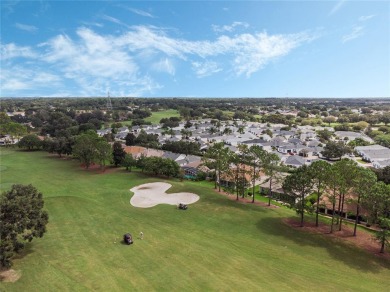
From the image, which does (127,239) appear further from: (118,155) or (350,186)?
(118,155)

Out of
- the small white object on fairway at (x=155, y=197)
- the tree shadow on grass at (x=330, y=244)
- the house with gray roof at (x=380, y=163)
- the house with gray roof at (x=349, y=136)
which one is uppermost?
the house with gray roof at (x=349, y=136)

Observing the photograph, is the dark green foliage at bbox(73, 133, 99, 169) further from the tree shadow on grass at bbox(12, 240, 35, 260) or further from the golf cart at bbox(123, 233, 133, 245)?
the golf cart at bbox(123, 233, 133, 245)

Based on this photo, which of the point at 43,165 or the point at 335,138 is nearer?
the point at 43,165

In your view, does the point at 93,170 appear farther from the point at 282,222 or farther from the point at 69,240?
the point at 282,222

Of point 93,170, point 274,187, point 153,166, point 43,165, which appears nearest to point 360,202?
A: point 274,187

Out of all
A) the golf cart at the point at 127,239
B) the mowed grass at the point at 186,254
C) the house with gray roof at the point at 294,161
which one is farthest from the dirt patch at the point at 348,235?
the house with gray roof at the point at 294,161

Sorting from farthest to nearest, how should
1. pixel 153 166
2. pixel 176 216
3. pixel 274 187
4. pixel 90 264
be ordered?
1. pixel 153 166
2. pixel 274 187
3. pixel 176 216
4. pixel 90 264

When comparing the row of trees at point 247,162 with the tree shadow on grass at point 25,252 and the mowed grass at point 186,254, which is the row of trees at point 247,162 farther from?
the tree shadow on grass at point 25,252
